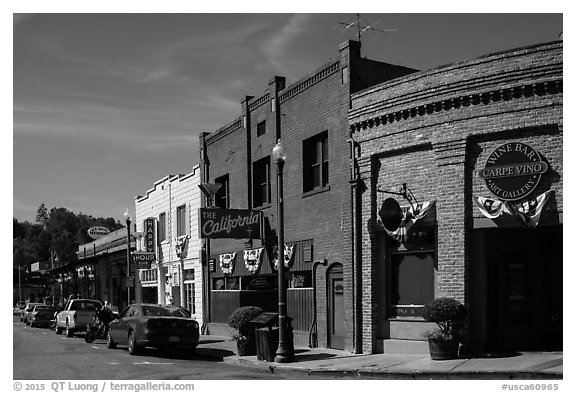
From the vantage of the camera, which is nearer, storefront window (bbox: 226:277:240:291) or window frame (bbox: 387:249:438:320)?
window frame (bbox: 387:249:438:320)

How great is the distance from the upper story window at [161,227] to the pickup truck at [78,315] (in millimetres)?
5441

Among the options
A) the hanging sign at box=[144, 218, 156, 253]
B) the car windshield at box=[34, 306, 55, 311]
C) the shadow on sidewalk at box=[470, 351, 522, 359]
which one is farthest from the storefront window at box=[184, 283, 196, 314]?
the shadow on sidewalk at box=[470, 351, 522, 359]

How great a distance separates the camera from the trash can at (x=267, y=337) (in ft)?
63.5

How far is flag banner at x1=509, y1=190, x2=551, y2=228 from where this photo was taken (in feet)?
53.3

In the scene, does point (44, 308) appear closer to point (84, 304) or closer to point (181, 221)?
point (84, 304)

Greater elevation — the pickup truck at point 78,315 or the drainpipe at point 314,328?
the drainpipe at point 314,328

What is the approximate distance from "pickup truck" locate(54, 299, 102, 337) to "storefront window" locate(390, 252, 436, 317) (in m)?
17.0

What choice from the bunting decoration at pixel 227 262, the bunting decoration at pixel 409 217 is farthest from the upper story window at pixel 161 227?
the bunting decoration at pixel 409 217

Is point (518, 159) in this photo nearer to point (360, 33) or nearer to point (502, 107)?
point (502, 107)

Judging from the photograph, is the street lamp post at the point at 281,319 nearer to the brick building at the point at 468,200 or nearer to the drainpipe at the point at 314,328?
the brick building at the point at 468,200

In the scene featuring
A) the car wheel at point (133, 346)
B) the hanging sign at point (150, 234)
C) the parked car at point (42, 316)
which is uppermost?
the hanging sign at point (150, 234)

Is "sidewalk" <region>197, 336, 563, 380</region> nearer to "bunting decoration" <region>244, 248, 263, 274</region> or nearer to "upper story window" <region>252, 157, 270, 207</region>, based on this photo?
"bunting decoration" <region>244, 248, 263, 274</region>
